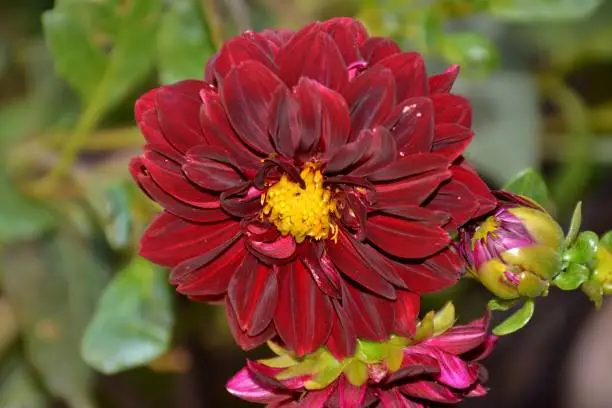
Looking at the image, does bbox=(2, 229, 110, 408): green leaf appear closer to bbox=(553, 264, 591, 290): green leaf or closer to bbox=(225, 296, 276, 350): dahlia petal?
bbox=(225, 296, 276, 350): dahlia petal

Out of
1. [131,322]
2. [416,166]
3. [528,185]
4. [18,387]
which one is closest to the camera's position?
[416,166]

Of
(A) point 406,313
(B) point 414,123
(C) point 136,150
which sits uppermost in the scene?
(B) point 414,123

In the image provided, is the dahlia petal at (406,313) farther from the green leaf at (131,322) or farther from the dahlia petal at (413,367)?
the green leaf at (131,322)

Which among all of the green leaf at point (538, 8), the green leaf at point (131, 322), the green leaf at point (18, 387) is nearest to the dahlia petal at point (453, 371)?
the green leaf at point (131, 322)

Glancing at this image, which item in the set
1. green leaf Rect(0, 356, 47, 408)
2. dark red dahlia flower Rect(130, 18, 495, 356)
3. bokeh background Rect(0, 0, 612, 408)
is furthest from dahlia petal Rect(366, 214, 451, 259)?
green leaf Rect(0, 356, 47, 408)

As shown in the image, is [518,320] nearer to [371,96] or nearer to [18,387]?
[371,96]

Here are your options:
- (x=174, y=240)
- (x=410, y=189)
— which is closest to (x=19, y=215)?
(x=174, y=240)

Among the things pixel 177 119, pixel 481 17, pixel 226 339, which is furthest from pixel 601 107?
pixel 177 119

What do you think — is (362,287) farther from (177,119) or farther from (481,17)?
(481,17)
